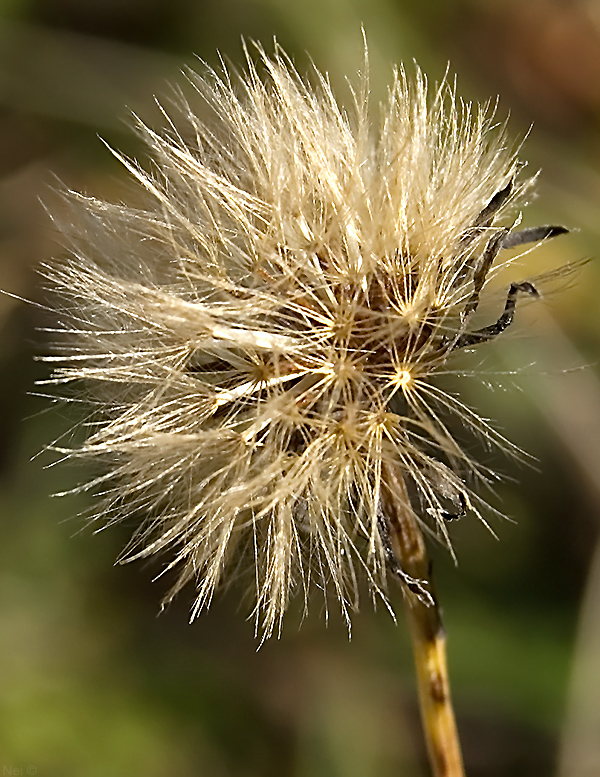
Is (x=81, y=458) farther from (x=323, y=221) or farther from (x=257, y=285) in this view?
(x=323, y=221)

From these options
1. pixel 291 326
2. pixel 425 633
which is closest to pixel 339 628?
pixel 425 633

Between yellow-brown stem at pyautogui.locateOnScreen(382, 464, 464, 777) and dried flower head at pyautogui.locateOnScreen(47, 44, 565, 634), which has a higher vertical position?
dried flower head at pyautogui.locateOnScreen(47, 44, 565, 634)

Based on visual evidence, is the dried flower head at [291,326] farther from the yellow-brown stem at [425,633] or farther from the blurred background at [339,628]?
the blurred background at [339,628]

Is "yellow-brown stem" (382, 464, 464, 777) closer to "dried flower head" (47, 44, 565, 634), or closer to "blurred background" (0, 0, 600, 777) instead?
"dried flower head" (47, 44, 565, 634)

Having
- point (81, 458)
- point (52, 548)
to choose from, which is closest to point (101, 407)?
point (81, 458)

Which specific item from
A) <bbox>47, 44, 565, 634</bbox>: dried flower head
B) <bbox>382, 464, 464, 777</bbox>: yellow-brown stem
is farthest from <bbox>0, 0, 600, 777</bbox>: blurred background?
<bbox>47, 44, 565, 634</bbox>: dried flower head

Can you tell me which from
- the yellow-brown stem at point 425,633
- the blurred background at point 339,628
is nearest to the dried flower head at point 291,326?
the yellow-brown stem at point 425,633

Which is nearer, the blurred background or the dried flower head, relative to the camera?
the dried flower head
